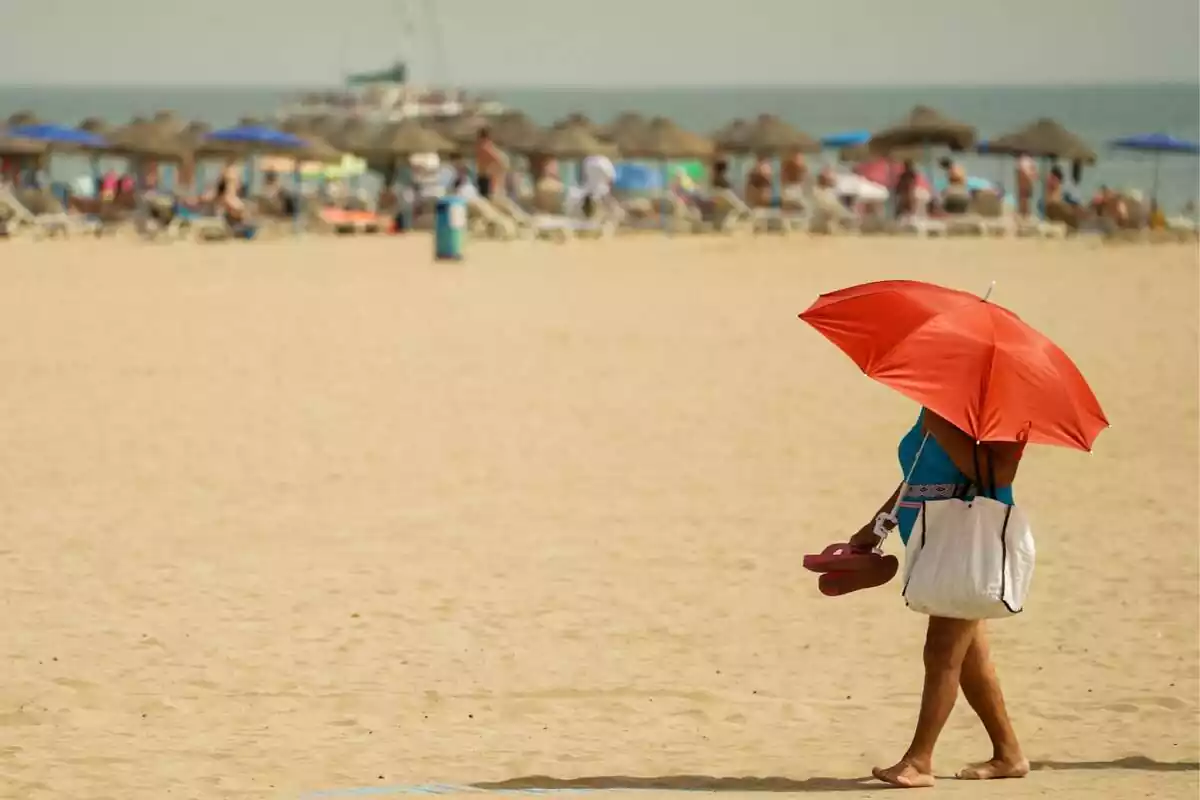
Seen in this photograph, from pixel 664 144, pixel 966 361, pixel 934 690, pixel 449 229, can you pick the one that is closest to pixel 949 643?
pixel 934 690

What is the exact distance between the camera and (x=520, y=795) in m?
5.13

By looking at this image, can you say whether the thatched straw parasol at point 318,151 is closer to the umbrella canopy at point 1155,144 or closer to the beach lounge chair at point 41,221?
the beach lounge chair at point 41,221

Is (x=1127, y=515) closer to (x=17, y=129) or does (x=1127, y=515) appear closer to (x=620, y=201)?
(x=620, y=201)

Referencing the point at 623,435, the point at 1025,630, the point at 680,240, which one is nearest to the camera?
the point at 1025,630

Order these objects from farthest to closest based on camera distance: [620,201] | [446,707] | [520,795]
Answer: [620,201] → [446,707] → [520,795]

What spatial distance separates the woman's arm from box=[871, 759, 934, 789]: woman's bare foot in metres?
0.70

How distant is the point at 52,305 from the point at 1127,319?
28.0ft

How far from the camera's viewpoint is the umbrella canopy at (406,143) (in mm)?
36281

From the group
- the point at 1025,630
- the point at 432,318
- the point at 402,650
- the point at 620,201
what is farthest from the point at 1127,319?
the point at 620,201

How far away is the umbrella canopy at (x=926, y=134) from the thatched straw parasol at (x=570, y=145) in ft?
14.3

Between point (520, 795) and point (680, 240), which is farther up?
point (520, 795)

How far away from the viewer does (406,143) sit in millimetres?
36562

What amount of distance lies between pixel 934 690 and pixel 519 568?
3012 mm

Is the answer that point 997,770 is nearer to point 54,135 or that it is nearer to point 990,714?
point 990,714
